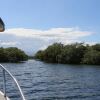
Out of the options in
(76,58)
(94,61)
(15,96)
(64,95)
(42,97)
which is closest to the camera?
(15,96)

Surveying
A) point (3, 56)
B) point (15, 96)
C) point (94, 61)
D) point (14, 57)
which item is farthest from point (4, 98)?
point (14, 57)

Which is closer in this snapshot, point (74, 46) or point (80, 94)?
point (80, 94)

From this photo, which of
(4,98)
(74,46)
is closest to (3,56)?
(74,46)

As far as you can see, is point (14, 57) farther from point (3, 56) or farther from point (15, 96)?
point (15, 96)

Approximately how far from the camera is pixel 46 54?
16750cm

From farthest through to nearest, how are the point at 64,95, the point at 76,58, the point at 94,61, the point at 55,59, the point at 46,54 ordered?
the point at 46,54 < the point at 55,59 < the point at 76,58 < the point at 94,61 < the point at 64,95

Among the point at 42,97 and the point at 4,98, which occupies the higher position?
the point at 4,98

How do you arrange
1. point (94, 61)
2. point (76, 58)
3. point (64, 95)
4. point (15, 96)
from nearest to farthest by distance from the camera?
point (15, 96), point (64, 95), point (94, 61), point (76, 58)

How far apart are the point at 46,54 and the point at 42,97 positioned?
138082 millimetres

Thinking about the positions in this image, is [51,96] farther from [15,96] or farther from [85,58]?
[85,58]

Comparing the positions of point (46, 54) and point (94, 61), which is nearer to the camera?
point (94, 61)

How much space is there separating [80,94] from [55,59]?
402 feet

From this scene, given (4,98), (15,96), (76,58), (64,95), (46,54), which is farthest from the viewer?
(46,54)

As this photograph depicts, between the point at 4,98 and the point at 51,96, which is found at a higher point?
the point at 4,98
